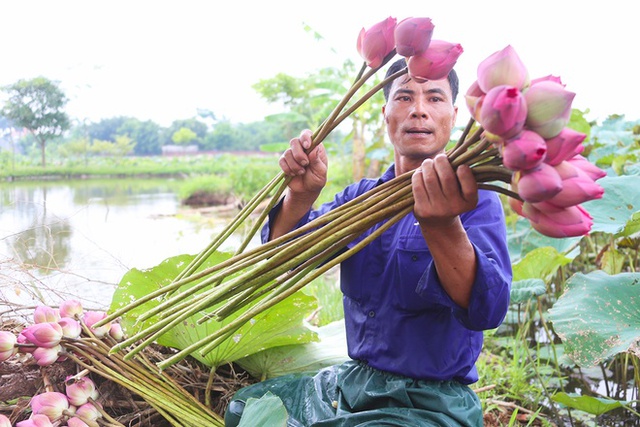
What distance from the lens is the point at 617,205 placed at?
1708mm

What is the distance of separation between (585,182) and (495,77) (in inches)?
6.3

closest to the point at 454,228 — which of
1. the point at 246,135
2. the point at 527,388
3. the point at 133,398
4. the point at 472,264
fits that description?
the point at 472,264

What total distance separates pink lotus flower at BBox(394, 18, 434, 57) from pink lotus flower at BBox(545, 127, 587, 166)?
0.24 meters

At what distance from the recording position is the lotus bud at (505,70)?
23.7 inches

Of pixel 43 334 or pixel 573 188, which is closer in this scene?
pixel 573 188

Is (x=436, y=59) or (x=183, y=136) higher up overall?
(x=436, y=59)

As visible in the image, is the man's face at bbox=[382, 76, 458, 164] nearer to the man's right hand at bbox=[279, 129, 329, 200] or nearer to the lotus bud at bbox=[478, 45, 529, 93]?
the man's right hand at bbox=[279, 129, 329, 200]

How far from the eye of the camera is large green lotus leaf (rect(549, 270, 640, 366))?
1.32 meters

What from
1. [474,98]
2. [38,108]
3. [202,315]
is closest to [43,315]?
[202,315]

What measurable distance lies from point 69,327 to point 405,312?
2.52 feet

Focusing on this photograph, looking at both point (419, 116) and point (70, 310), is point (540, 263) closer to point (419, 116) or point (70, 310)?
point (419, 116)

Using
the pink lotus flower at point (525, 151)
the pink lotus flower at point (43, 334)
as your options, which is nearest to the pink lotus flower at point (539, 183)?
the pink lotus flower at point (525, 151)

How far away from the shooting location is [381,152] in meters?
6.67

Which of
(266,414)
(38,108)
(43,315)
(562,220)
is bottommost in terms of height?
(266,414)
